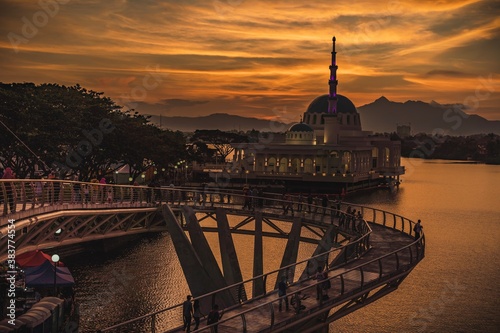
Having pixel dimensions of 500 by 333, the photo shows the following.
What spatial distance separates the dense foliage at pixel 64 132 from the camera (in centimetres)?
6888

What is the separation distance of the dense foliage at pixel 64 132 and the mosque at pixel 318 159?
2346 inches

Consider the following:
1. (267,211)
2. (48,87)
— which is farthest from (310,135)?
(267,211)

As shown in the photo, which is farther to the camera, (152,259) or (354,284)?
(152,259)

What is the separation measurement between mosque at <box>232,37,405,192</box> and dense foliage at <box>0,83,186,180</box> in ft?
196

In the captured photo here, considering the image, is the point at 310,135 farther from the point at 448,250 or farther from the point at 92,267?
the point at 92,267

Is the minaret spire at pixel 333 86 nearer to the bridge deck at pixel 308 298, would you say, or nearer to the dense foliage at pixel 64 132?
the dense foliage at pixel 64 132

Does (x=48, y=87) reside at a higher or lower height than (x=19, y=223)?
higher

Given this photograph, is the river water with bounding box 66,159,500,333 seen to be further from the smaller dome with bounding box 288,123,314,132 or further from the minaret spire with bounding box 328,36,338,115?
the minaret spire with bounding box 328,36,338,115

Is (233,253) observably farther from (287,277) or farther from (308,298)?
(308,298)

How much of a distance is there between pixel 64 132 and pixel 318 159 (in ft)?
316

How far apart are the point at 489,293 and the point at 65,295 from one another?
108 ft

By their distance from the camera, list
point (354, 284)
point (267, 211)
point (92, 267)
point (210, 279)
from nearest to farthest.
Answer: point (354, 284)
point (210, 279)
point (267, 211)
point (92, 267)

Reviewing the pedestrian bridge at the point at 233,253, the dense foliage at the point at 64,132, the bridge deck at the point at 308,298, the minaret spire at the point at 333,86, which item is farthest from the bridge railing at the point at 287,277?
the minaret spire at the point at 333,86

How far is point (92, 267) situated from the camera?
56969 mm
